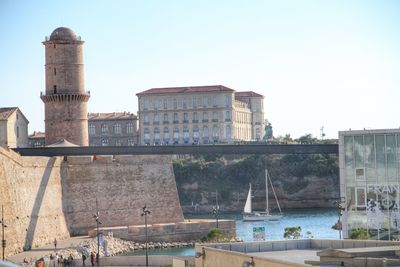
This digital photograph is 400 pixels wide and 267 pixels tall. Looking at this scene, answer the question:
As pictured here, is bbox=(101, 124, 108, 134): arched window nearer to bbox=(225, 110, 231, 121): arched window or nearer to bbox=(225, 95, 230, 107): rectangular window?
bbox=(225, 110, 231, 121): arched window

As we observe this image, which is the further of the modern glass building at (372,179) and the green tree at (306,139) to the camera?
the green tree at (306,139)

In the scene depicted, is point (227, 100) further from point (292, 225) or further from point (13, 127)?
point (13, 127)

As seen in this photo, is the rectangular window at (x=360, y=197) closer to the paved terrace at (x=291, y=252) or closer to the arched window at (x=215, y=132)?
the paved terrace at (x=291, y=252)

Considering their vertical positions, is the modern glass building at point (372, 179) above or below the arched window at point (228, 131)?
below

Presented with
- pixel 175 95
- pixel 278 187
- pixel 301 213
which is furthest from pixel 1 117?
pixel 175 95

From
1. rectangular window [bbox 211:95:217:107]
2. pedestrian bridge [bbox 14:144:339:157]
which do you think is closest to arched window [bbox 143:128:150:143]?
rectangular window [bbox 211:95:217:107]

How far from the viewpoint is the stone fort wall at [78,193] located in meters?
52.3

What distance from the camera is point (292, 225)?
251ft

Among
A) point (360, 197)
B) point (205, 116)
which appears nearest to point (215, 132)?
point (205, 116)

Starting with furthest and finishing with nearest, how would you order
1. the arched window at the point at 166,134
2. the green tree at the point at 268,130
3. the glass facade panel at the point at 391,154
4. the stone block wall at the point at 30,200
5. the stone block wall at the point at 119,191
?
the green tree at the point at 268,130
the arched window at the point at 166,134
the stone block wall at the point at 119,191
the stone block wall at the point at 30,200
the glass facade panel at the point at 391,154

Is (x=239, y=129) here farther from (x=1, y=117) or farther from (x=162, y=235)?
(x=162, y=235)

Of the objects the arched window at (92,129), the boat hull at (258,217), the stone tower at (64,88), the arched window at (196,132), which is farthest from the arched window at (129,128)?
the stone tower at (64,88)

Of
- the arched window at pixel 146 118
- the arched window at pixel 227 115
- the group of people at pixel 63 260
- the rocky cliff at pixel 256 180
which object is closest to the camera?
the group of people at pixel 63 260

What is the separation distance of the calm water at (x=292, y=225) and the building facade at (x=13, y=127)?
14.2 meters
